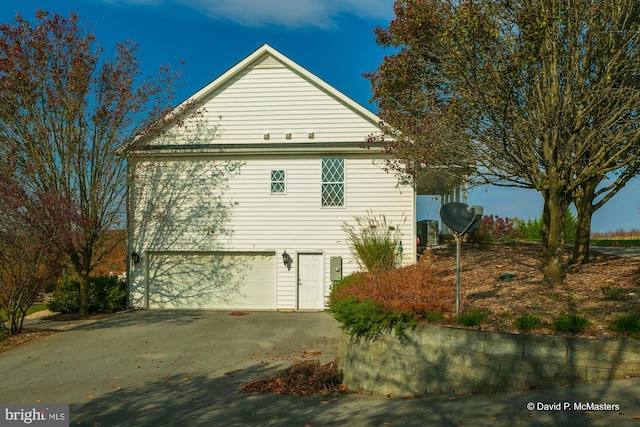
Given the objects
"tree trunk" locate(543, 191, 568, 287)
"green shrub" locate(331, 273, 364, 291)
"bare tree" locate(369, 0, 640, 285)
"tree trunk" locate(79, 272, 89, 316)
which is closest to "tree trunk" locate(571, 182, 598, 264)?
"bare tree" locate(369, 0, 640, 285)

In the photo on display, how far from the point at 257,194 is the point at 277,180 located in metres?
0.80

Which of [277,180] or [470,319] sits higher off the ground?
[277,180]

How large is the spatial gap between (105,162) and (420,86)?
32.2ft

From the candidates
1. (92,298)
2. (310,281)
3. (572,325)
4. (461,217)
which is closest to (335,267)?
(310,281)

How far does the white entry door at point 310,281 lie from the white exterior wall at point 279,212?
24 cm

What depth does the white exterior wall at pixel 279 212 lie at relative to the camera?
55.0ft

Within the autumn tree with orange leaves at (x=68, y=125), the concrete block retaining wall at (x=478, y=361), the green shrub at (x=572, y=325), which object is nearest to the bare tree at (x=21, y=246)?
the autumn tree with orange leaves at (x=68, y=125)

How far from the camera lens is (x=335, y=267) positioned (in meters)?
16.6

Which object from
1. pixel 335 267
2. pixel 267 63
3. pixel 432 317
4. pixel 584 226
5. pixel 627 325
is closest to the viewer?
pixel 627 325

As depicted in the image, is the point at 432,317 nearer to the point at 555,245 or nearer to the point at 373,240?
the point at 555,245

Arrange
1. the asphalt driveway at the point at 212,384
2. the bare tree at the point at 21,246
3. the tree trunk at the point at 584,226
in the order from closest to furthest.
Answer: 1. the asphalt driveway at the point at 212,384
2. the tree trunk at the point at 584,226
3. the bare tree at the point at 21,246

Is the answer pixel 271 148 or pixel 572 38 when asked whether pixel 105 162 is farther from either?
pixel 572 38

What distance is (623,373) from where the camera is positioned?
21.4 ft

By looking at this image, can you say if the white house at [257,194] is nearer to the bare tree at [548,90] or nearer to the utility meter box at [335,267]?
the utility meter box at [335,267]
